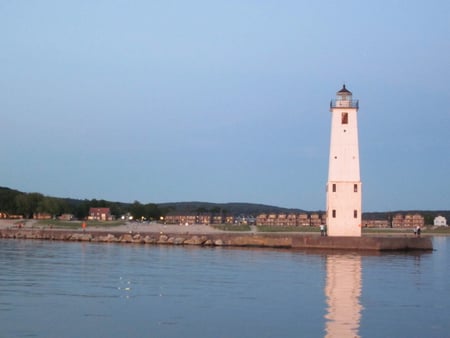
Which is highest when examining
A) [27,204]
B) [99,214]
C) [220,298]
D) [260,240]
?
[27,204]

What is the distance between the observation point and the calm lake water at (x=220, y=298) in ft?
58.7

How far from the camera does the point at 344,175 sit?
161 feet

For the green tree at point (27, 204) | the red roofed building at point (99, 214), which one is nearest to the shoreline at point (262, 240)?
the green tree at point (27, 204)

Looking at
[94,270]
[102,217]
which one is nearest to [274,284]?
[94,270]

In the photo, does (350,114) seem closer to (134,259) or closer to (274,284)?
(134,259)

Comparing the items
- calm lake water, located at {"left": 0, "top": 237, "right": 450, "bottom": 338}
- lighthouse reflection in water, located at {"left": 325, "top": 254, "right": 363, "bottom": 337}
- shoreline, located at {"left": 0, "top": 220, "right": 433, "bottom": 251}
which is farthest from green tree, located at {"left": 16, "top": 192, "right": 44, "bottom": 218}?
lighthouse reflection in water, located at {"left": 325, "top": 254, "right": 363, "bottom": 337}

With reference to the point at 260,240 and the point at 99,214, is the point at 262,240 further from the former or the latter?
the point at 99,214

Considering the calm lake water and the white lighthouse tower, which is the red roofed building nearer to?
the white lighthouse tower

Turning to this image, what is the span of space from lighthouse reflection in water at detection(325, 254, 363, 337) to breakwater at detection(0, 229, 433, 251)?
968cm

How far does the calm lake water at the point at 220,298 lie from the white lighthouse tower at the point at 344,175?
37.9 ft

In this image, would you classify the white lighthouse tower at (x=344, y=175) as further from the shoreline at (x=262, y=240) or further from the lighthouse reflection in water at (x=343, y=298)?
the lighthouse reflection in water at (x=343, y=298)

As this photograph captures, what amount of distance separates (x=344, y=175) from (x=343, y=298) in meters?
26.1

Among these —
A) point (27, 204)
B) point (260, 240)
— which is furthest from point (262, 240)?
point (27, 204)

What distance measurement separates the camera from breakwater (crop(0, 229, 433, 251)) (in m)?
48.6
